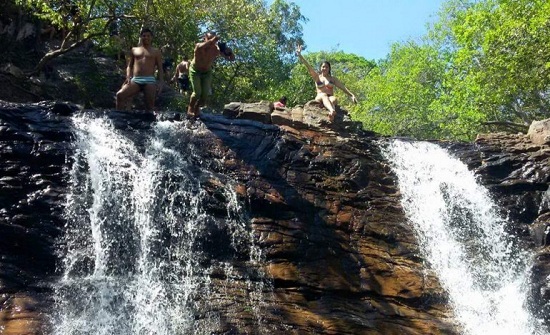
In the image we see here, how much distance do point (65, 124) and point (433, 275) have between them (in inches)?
250

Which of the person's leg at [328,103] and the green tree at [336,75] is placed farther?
the green tree at [336,75]

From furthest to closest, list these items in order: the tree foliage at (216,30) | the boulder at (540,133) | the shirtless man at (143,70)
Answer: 1. the tree foliage at (216,30)
2. the boulder at (540,133)
3. the shirtless man at (143,70)

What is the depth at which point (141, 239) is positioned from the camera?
8.67 meters

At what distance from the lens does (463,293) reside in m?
9.23

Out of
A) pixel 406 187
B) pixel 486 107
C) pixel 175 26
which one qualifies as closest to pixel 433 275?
pixel 406 187

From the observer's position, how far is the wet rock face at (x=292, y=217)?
789 centimetres

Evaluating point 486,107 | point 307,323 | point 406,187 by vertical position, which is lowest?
point 307,323

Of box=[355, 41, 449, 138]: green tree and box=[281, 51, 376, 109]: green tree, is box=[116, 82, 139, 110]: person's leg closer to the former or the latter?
box=[281, 51, 376, 109]: green tree

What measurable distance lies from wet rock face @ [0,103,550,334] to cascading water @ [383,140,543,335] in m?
0.30

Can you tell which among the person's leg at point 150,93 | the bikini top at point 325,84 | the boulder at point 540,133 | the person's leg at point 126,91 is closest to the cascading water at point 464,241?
the boulder at point 540,133

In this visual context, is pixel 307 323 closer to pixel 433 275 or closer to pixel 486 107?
pixel 433 275

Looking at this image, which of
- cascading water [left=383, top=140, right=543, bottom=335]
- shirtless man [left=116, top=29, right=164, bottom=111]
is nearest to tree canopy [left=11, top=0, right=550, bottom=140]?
shirtless man [left=116, top=29, right=164, bottom=111]

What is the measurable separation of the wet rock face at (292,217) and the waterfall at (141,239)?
6.6 inches

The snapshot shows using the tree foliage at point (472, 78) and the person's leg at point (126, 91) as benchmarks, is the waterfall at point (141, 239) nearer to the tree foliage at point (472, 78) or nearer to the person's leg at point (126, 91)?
the person's leg at point (126, 91)
